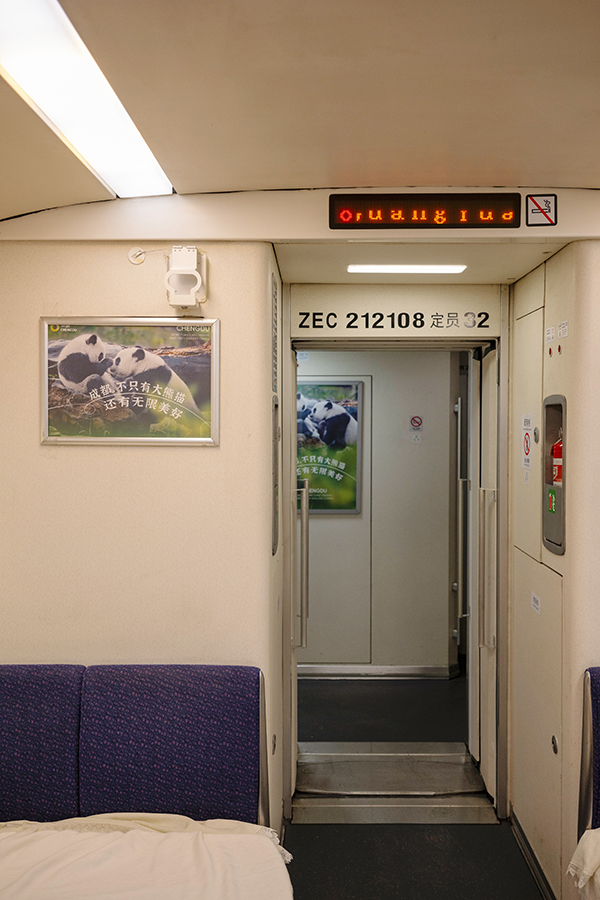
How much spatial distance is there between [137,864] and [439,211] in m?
2.50

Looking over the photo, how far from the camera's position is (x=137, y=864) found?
190 centimetres

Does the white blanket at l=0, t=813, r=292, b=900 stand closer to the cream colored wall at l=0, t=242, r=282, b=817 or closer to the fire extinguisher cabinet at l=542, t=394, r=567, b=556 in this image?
the cream colored wall at l=0, t=242, r=282, b=817

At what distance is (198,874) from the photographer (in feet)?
6.11

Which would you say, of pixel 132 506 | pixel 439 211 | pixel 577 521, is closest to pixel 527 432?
pixel 577 521

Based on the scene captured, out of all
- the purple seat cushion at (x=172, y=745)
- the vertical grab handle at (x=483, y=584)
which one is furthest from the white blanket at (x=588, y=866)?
the vertical grab handle at (x=483, y=584)

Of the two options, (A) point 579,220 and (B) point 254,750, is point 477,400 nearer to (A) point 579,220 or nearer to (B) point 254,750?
(A) point 579,220

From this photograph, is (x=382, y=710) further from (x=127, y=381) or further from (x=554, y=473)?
(x=127, y=381)

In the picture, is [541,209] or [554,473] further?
[554,473]

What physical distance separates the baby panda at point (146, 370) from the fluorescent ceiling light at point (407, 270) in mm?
1055

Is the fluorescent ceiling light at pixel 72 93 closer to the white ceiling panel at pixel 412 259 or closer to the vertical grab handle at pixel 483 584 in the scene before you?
the white ceiling panel at pixel 412 259

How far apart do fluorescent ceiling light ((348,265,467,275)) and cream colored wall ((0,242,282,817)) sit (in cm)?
64

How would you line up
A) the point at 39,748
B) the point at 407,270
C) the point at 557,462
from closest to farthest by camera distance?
1. the point at 39,748
2. the point at 557,462
3. the point at 407,270

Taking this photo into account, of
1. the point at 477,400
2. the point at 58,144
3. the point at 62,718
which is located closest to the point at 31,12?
the point at 58,144

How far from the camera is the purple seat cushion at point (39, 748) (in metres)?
2.36
